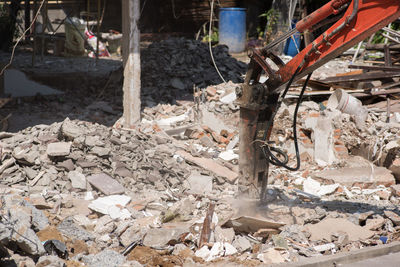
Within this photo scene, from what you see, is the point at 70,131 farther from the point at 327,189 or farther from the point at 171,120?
the point at 327,189

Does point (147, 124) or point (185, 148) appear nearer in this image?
point (185, 148)

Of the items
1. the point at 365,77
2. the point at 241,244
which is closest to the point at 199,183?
the point at 241,244

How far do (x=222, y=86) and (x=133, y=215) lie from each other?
5.25 meters

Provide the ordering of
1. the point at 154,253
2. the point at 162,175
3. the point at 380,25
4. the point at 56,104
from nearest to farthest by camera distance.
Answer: the point at 380,25 < the point at 154,253 < the point at 162,175 < the point at 56,104

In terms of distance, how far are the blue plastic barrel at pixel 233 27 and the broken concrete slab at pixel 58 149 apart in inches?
421

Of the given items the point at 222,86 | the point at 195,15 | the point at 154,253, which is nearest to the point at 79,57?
the point at 195,15

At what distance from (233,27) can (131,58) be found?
833 cm

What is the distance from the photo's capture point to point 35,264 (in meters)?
4.57

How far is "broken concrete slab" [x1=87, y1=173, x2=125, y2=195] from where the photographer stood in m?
6.67

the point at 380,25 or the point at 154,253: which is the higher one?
the point at 380,25

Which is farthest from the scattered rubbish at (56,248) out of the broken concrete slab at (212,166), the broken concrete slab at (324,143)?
the broken concrete slab at (324,143)

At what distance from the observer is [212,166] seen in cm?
764

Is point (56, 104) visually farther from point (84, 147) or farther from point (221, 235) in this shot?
point (221, 235)

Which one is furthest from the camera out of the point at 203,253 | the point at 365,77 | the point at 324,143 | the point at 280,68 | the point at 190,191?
the point at 365,77
